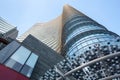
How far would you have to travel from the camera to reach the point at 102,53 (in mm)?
13086

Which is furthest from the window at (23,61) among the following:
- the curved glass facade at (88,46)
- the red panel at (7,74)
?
the curved glass facade at (88,46)

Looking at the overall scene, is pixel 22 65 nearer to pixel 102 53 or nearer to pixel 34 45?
pixel 34 45

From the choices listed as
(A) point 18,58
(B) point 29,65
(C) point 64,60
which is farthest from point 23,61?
(C) point 64,60

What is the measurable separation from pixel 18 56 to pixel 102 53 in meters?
8.83

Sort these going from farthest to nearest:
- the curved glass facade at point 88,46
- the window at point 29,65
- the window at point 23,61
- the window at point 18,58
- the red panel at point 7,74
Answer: the window at point 29,65
the window at point 23,61
the window at point 18,58
the red panel at point 7,74
the curved glass facade at point 88,46

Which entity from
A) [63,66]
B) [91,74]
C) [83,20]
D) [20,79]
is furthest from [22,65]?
[83,20]

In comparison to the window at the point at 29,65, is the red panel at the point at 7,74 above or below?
above

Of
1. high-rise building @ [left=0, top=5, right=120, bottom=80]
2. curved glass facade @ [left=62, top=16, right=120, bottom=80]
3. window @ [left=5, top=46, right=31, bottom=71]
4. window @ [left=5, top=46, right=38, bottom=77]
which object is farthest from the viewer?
window @ [left=5, top=46, right=38, bottom=77]

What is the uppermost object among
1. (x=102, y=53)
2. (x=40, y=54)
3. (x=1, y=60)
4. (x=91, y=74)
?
(x=102, y=53)

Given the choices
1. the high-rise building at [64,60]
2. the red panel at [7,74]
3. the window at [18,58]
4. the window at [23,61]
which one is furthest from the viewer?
the window at [23,61]

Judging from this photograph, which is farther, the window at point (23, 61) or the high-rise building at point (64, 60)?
the window at point (23, 61)

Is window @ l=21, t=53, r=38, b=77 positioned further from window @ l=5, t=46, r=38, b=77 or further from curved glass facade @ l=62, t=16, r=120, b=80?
curved glass facade @ l=62, t=16, r=120, b=80

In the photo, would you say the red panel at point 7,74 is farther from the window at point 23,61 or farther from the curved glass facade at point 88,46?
the curved glass facade at point 88,46

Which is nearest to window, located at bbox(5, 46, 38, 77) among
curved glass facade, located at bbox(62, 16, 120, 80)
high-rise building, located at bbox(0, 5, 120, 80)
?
high-rise building, located at bbox(0, 5, 120, 80)
